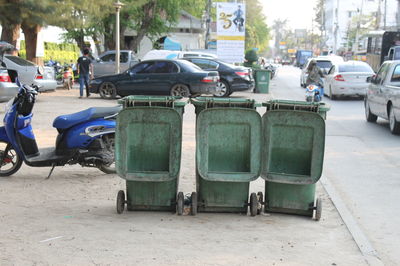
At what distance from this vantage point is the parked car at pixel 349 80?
2342 cm

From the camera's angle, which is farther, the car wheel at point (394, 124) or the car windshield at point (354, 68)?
the car windshield at point (354, 68)

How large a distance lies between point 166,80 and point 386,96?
8.89m

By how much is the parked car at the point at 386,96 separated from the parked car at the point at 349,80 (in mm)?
7241

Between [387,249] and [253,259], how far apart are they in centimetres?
140

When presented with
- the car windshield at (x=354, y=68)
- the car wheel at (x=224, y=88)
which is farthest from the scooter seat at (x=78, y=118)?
the car windshield at (x=354, y=68)

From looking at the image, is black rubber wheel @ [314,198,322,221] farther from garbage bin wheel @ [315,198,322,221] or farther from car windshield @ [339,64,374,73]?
car windshield @ [339,64,374,73]

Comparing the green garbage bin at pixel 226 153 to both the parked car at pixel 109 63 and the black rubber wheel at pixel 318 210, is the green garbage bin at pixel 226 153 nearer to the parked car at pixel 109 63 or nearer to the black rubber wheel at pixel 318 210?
the black rubber wheel at pixel 318 210

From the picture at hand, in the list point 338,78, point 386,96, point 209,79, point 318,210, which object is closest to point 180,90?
point 209,79

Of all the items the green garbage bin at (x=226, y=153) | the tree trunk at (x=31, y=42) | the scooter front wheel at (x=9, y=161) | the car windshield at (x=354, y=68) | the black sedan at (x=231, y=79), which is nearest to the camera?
the green garbage bin at (x=226, y=153)

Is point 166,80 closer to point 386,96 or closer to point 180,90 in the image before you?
point 180,90

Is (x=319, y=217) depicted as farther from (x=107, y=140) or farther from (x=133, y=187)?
(x=107, y=140)

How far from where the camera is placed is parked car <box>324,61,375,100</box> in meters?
23.4

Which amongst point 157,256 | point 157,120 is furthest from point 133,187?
point 157,256

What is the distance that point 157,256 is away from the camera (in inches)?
208
